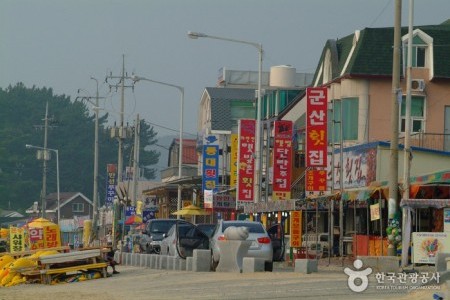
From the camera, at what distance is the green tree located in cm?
13300

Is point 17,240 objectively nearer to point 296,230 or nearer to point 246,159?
point 246,159

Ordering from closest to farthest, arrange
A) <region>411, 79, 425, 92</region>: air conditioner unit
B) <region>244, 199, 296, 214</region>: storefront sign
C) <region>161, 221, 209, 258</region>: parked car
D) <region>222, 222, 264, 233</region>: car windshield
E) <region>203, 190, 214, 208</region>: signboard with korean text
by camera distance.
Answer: <region>222, 222, 264, 233</region>: car windshield
<region>161, 221, 209, 258</region>: parked car
<region>244, 199, 296, 214</region>: storefront sign
<region>411, 79, 425, 92</region>: air conditioner unit
<region>203, 190, 214, 208</region>: signboard with korean text

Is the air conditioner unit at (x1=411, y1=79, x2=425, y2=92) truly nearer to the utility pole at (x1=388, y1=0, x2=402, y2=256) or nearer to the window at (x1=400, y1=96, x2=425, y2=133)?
the window at (x1=400, y1=96, x2=425, y2=133)

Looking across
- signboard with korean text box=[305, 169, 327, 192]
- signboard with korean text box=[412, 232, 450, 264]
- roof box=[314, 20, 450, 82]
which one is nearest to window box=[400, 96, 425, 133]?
roof box=[314, 20, 450, 82]

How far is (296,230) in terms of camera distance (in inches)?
1629

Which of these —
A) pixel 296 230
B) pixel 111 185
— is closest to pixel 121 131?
pixel 111 185

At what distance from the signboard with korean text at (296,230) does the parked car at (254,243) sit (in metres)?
5.35

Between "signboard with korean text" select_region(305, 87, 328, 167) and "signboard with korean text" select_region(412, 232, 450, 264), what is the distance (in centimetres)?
1073

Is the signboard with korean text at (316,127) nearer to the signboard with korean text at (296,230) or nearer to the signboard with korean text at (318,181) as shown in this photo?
the signboard with korean text at (318,181)

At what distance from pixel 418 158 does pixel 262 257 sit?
11156 millimetres

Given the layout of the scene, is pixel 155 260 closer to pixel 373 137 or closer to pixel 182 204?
pixel 373 137

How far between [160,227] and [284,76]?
3642 centimetres

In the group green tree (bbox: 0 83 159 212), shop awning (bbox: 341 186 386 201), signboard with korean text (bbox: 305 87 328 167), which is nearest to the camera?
shop awning (bbox: 341 186 386 201)

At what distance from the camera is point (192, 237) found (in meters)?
38.0
